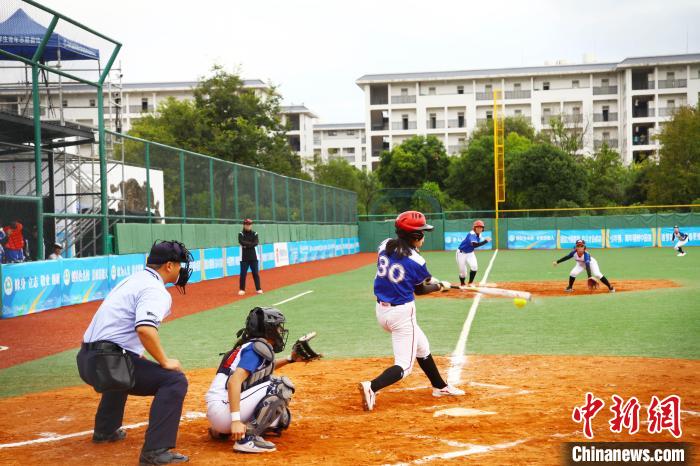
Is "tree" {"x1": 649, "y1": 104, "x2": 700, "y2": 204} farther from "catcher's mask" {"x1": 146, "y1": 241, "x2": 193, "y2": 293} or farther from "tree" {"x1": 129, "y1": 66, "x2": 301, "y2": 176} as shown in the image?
"catcher's mask" {"x1": 146, "y1": 241, "x2": 193, "y2": 293}

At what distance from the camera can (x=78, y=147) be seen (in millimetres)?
22109

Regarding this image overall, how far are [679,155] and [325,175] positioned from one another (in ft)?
103

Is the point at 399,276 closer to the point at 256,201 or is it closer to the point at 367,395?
the point at 367,395

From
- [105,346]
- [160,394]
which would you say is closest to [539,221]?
[160,394]

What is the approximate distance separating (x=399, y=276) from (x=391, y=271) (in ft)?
0.30

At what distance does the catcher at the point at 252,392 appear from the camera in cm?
554

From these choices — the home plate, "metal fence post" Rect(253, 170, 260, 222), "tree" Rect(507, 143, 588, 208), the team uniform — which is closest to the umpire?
the home plate

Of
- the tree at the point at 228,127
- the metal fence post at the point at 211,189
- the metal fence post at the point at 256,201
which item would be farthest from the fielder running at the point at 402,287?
the tree at the point at 228,127

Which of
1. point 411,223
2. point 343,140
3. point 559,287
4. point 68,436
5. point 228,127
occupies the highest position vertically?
point 343,140

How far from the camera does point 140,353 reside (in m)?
5.56

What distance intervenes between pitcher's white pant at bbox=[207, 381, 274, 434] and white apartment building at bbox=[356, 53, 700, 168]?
7463 centimetres

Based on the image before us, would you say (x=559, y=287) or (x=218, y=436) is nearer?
(x=218, y=436)

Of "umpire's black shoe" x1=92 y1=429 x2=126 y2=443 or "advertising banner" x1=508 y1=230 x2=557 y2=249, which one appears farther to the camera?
"advertising banner" x1=508 y1=230 x2=557 y2=249

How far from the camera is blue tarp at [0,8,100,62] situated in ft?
53.9
